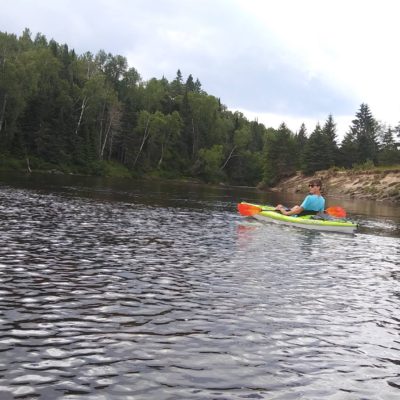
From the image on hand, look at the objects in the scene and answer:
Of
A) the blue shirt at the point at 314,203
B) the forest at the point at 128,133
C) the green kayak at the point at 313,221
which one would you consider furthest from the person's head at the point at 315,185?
the forest at the point at 128,133

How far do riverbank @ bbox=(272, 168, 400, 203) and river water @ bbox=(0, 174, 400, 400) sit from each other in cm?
6061

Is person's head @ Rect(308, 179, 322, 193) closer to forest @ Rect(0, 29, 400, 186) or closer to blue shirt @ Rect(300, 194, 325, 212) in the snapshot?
blue shirt @ Rect(300, 194, 325, 212)

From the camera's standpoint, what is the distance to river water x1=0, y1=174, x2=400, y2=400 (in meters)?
6.57

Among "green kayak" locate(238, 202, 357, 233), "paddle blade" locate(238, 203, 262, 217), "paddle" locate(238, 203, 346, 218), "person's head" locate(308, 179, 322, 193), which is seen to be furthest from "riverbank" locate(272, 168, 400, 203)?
"person's head" locate(308, 179, 322, 193)

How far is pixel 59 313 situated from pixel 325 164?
94.7 m

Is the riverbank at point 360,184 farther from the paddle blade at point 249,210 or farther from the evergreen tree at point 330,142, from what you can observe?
the paddle blade at point 249,210

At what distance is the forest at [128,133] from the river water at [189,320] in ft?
228

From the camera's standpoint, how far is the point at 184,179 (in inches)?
4500

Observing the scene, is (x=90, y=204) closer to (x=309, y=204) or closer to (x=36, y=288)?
(x=309, y=204)

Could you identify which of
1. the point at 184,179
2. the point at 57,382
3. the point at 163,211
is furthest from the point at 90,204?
the point at 184,179

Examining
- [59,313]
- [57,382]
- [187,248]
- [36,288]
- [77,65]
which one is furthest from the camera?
[77,65]

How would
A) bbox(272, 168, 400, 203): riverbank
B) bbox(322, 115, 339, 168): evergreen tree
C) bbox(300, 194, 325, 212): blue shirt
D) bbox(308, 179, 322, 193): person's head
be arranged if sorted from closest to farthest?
bbox(308, 179, 322, 193): person's head → bbox(300, 194, 325, 212): blue shirt → bbox(272, 168, 400, 203): riverbank → bbox(322, 115, 339, 168): evergreen tree

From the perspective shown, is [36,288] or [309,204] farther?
[309,204]

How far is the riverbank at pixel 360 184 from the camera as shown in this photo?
7494cm
